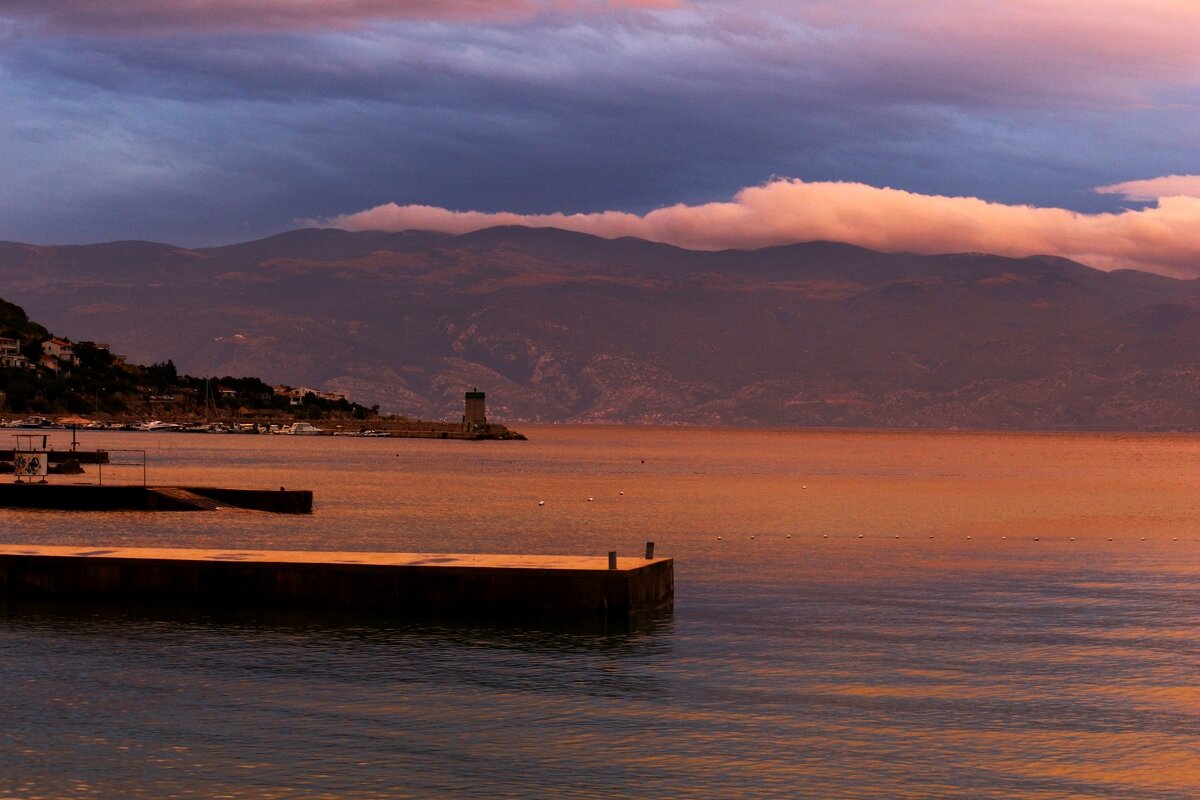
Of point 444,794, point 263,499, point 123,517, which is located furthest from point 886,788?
point 263,499

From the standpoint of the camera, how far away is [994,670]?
1358 inches

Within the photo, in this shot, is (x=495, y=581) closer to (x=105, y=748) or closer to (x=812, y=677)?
(x=812, y=677)

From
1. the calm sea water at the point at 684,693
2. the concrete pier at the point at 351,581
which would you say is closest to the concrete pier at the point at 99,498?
the calm sea water at the point at 684,693

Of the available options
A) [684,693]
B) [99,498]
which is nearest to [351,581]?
[684,693]

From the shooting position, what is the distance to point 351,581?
42.5m

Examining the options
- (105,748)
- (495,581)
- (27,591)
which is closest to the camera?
(105,748)

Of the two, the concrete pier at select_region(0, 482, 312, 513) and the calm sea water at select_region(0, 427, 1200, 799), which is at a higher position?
A: the concrete pier at select_region(0, 482, 312, 513)

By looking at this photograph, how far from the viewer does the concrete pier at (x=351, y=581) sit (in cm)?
4106

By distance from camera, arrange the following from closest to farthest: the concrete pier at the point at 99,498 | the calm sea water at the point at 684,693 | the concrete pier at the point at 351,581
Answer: the calm sea water at the point at 684,693, the concrete pier at the point at 351,581, the concrete pier at the point at 99,498

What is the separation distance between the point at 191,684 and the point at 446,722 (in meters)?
6.93

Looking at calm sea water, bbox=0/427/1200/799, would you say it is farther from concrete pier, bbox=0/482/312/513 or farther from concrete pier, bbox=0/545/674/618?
concrete pier, bbox=0/482/312/513

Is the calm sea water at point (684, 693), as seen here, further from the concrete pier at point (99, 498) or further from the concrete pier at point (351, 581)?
the concrete pier at point (99, 498)

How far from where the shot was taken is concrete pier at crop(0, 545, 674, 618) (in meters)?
41.1

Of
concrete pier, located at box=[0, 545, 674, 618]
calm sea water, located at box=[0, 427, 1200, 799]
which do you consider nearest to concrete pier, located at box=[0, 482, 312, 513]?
calm sea water, located at box=[0, 427, 1200, 799]
